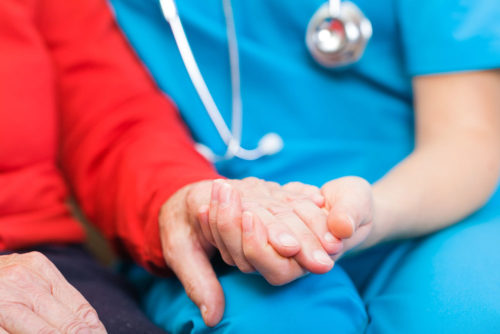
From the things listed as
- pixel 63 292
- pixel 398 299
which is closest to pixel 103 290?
pixel 63 292

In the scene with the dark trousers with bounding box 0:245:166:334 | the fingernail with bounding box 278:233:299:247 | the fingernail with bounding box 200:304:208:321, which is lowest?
the dark trousers with bounding box 0:245:166:334

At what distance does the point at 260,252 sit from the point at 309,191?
0.11 meters

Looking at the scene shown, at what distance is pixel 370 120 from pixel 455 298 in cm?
30

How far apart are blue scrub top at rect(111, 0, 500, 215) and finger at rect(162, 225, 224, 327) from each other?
0.68 ft

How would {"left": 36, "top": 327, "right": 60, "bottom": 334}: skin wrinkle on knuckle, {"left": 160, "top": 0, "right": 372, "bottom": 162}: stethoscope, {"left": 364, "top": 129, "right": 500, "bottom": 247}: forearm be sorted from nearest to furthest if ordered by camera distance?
{"left": 36, "top": 327, "right": 60, "bottom": 334}: skin wrinkle on knuckle
{"left": 364, "top": 129, "right": 500, "bottom": 247}: forearm
{"left": 160, "top": 0, "right": 372, "bottom": 162}: stethoscope

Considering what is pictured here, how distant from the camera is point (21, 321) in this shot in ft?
1.52

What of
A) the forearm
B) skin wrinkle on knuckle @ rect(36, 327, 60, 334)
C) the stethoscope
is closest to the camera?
skin wrinkle on knuckle @ rect(36, 327, 60, 334)

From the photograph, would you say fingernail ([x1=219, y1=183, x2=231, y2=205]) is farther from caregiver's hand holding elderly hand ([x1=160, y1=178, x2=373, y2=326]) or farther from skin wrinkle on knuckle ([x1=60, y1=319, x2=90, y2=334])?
skin wrinkle on knuckle ([x1=60, y1=319, x2=90, y2=334])

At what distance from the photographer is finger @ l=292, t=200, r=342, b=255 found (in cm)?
49

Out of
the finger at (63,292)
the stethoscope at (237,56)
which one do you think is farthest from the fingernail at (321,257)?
the stethoscope at (237,56)

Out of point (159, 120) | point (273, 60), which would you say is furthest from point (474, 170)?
point (159, 120)

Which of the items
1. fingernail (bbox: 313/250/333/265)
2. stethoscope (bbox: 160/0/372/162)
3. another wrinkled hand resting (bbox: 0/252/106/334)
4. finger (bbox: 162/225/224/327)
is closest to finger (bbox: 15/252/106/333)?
another wrinkled hand resting (bbox: 0/252/106/334)

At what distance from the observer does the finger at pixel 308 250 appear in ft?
1.54

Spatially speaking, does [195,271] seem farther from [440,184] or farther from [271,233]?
[440,184]
